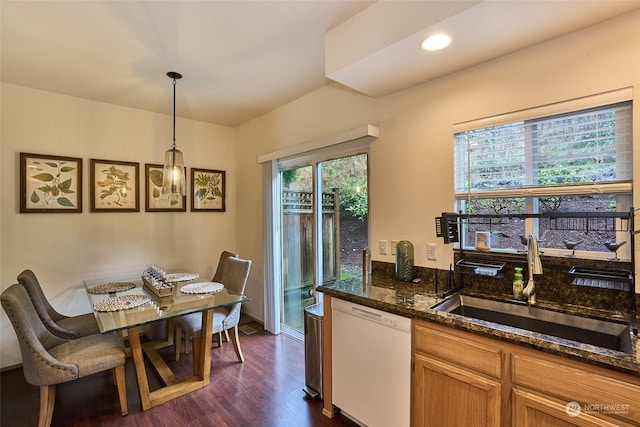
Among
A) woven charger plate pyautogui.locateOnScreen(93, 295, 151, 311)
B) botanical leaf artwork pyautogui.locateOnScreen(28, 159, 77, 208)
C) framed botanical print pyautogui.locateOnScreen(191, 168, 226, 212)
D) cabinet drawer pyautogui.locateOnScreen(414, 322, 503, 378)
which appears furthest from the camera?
framed botanical print pyautogui.locateOnScreen(191, 168, 226, 212)

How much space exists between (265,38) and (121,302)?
2.21 metres

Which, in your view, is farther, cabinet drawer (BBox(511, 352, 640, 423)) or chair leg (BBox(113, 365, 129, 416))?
chair leg (BBox(113, 365, 129, 416))

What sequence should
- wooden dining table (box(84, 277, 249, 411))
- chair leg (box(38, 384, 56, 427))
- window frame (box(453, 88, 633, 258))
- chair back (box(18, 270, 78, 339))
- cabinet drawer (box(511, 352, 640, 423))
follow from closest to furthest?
cabinet drawer (box(511, 352, 640, 423)) < window frame (box(453, 88, 633, 258)) < chair leg (box(38, 384, 56, 427)) < wooden dining table (box(84, 277, 249, 411)) < chair back (box(18, 270, 78, 339))

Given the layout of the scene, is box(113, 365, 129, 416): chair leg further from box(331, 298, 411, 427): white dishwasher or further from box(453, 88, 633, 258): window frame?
box(453, 88, 633, 258): window frame

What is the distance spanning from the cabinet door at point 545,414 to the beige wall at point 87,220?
3.47m

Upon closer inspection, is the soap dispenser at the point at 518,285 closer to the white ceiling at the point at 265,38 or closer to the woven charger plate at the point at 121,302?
the white ceiling at the point at 265,38

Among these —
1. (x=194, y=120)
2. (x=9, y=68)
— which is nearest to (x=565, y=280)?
(x=194, y=120)

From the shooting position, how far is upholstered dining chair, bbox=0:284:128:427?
1776mm

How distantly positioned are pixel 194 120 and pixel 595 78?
379cm

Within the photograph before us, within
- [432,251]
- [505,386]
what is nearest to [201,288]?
[432,251]

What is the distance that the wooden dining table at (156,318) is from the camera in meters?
2.00


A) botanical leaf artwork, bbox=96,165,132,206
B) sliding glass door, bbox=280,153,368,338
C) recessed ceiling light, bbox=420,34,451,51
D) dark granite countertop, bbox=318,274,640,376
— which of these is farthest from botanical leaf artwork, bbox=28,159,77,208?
recessed ceiling light, bbox=420,34,451,51

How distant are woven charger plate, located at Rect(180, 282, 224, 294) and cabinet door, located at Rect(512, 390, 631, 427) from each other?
2.23 metres

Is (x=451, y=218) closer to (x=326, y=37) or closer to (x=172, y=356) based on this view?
(x=326, y=37)
